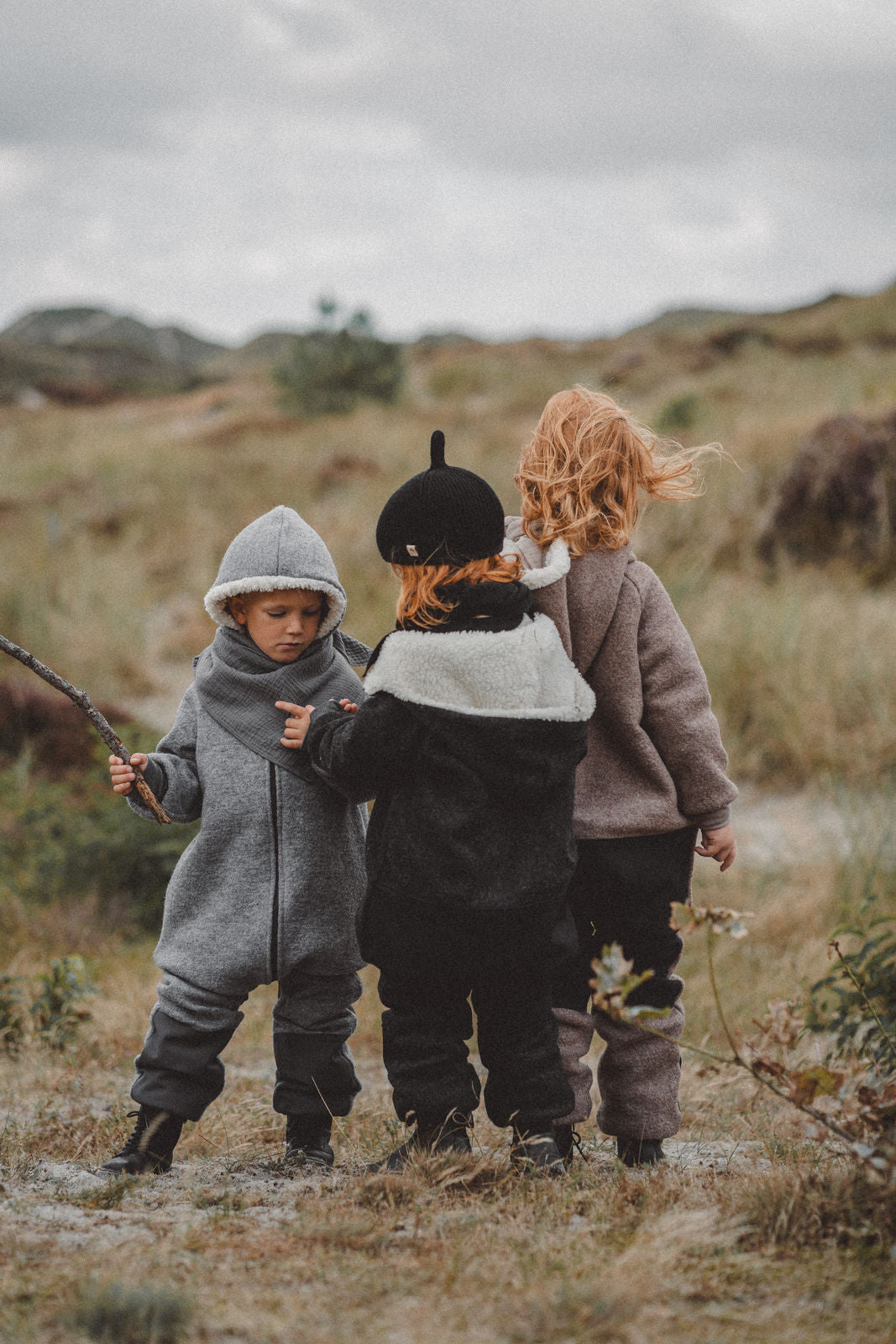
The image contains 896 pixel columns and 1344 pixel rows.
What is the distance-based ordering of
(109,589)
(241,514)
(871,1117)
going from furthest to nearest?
(241,514)
(109,589)
(871,1117)

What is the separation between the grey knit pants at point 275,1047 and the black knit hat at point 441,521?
102 centimetres

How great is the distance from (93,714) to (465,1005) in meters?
1.01

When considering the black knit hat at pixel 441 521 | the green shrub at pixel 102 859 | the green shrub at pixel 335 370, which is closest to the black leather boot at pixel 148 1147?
the black knit hat at pixel 441 521

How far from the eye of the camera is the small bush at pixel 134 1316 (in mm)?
1611

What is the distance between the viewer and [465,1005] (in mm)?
2516

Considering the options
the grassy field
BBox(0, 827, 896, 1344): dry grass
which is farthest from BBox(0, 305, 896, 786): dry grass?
BBox(0, 827, 896, 1344): dry grass

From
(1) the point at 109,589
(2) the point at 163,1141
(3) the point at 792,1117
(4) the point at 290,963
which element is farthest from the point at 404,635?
(1) the point at 109,589

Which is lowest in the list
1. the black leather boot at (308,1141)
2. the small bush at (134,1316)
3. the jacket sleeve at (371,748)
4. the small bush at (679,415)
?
the black leather boot at (308,1141)

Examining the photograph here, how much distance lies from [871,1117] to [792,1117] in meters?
1.25

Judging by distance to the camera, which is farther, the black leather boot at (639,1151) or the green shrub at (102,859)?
the green shrub at (102,859)

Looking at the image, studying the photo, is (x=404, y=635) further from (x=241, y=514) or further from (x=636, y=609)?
(x=241, y=514)

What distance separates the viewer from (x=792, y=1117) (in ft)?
10.8

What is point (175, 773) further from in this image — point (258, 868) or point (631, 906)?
point (631, 906)

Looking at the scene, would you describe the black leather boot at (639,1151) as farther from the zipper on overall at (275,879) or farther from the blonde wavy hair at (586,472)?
the blonde wavy hair at (586,472)
